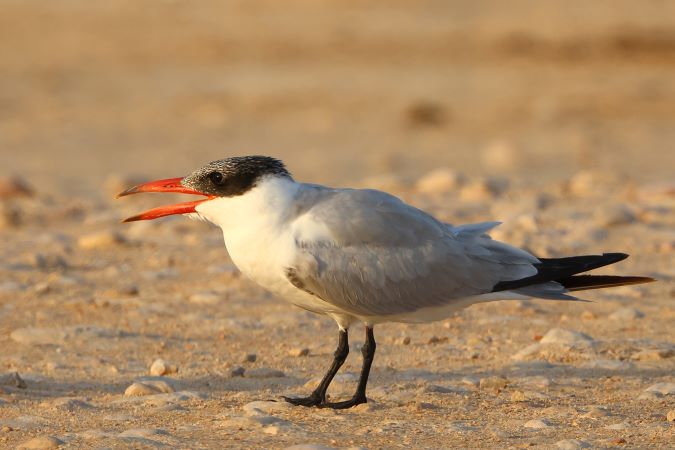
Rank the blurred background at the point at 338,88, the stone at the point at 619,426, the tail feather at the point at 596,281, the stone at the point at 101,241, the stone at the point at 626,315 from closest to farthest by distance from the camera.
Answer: the stone at the point at 619,426 < the tail feather at the point at 596,281 < the stone at the point at 626,315 < the stone at the point at 101,241 < the blurred background at the point at 338,88

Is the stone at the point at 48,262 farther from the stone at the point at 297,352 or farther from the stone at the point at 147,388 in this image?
the stone at the point at 147,388

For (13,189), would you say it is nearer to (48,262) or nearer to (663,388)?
(48,262)

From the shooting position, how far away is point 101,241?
808cm

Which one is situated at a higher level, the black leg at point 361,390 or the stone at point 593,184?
the stone at point 593,184

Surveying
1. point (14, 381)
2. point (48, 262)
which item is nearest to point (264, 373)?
point (14, 381)

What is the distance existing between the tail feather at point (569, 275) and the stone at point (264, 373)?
1034 mm

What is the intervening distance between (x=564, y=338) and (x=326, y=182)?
5731mm

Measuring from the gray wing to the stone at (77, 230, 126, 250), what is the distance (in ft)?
10.0

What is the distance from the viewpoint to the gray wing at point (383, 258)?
16.8 feet

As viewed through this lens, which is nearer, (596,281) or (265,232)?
(265,232)

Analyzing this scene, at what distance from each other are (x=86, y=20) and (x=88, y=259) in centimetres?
1291

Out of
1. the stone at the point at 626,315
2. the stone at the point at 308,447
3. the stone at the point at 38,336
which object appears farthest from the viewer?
the stone at the point at 626,315

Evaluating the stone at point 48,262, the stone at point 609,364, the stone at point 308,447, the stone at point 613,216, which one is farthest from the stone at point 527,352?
the stone at point 48,262

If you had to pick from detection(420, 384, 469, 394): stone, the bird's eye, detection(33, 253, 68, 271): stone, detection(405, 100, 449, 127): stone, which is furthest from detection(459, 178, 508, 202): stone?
detection(405, 100, 449, 127): stone
